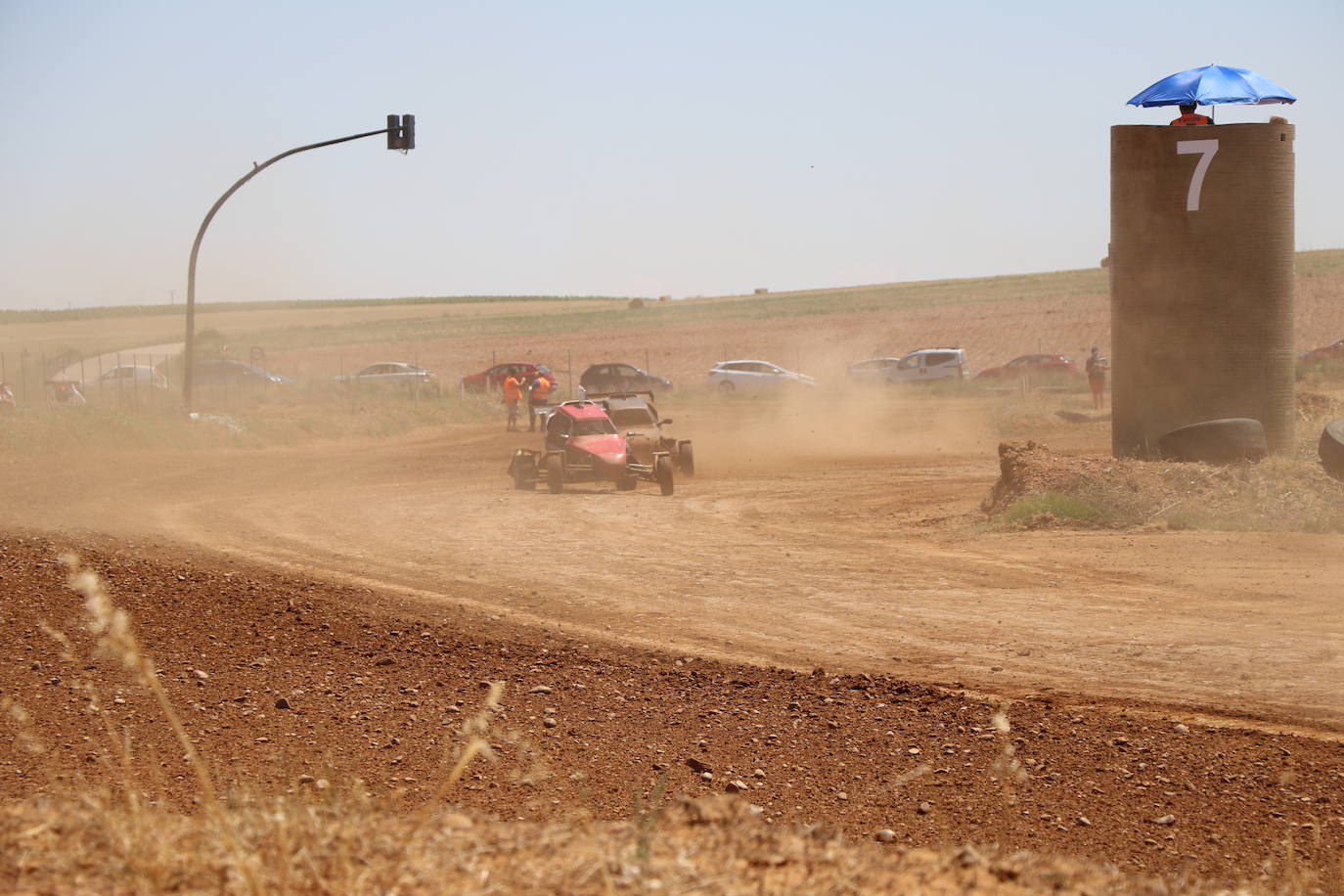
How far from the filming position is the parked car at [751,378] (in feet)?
160

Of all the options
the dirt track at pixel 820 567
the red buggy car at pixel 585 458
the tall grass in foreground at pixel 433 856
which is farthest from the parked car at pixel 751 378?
the tall grass in foreground at pixel 433 856

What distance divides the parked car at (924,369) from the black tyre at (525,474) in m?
29.0

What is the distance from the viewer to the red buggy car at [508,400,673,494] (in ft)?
65.4

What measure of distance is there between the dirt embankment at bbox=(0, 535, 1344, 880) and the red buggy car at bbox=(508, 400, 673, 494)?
34.9 feet

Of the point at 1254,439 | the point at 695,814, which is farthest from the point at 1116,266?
the point at 695,814

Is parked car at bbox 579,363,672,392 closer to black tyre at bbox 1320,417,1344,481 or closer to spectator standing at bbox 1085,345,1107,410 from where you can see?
spectator standing at bbox 1085,345,1107,410

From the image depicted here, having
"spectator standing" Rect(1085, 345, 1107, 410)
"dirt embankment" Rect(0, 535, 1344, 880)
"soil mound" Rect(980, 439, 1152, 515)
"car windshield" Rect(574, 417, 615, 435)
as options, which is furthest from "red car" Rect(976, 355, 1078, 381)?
"dirt embankment" Rect(0, 535, 1344, 880)

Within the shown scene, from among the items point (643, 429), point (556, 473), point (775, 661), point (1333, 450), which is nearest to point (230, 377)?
point (643, 429)

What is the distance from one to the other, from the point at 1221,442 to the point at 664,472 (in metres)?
8.18

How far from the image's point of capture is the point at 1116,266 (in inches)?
693

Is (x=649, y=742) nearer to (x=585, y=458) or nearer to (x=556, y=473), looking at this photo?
(x=556, y=473)

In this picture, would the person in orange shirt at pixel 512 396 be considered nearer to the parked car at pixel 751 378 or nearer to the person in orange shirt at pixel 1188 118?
the parked car at pixel 751 378

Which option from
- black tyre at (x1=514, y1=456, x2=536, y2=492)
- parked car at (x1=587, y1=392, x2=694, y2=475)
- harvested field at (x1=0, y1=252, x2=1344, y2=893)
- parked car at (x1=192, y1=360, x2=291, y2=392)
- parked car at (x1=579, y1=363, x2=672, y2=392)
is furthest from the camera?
parked car at (x1=192, y1=360, x2=291, y2=392)

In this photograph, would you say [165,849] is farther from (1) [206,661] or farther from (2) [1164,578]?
(2) [1164,578]
